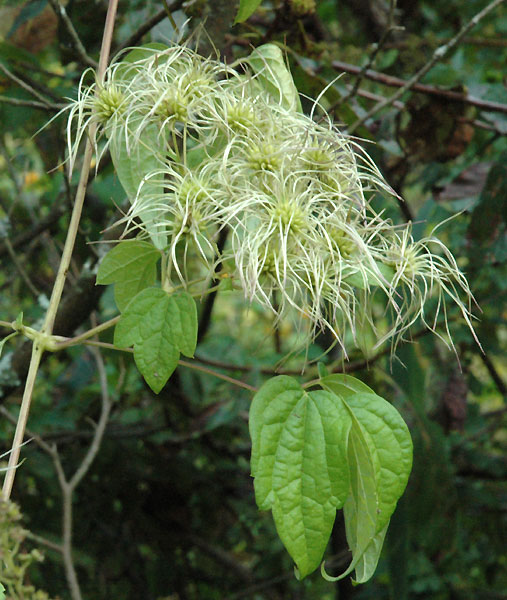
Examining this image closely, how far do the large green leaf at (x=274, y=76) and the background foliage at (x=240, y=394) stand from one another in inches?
11.4

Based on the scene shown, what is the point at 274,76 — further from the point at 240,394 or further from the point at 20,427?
the point at 240,394

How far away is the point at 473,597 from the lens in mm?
1697

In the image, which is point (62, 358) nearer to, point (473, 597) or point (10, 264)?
point (10, 264)

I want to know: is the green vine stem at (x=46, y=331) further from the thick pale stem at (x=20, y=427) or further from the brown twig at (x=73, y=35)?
the brown twig at (x=73, y=35)

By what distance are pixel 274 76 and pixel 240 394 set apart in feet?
2.79

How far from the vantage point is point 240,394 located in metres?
1.48

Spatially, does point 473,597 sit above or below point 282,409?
below

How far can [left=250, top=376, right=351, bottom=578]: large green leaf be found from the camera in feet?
1.89

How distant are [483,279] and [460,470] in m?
0.49

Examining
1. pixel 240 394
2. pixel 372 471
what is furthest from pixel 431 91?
pixel 372 471

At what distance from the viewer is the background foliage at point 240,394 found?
1.28 metres

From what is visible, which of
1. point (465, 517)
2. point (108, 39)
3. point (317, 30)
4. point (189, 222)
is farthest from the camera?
point (465, 517)

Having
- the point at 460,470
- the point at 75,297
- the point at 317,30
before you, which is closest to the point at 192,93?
the point at 75,297

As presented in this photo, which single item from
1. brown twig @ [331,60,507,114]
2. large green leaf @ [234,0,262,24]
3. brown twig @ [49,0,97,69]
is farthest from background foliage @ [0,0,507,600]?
large green leaf @ [234,0,262,24]
